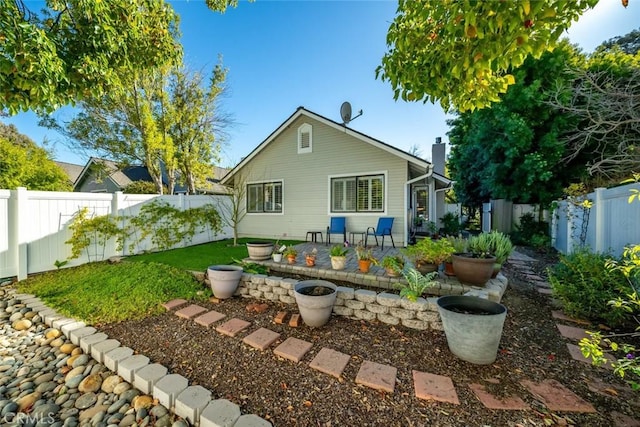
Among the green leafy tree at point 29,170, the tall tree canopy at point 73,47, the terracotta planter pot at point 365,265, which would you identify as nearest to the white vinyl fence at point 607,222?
the terracotta planter pot at point 365,265

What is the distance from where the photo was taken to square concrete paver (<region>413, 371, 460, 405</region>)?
199cm

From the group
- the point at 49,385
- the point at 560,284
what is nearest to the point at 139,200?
the point at 49,385

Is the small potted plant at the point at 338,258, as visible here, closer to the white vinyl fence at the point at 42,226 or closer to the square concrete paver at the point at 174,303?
the square concrete paver at the point at 174,303

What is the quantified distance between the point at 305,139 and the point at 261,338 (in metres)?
7.81

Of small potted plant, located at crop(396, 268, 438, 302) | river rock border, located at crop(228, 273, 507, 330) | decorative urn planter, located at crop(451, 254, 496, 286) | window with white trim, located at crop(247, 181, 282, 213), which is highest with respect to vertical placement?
window with white trim, located at crop(247, 181, 282, 213)

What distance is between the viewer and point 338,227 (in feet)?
26.9

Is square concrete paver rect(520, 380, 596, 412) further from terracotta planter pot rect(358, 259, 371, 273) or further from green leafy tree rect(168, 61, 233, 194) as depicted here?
green leafy tree rect(168, 61, 233, 194)

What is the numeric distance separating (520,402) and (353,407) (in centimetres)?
136

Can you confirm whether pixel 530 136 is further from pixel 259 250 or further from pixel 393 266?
pixel 259 250

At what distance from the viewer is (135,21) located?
3812 millimetres

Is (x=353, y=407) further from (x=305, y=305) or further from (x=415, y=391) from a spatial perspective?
(x=305, y=305)

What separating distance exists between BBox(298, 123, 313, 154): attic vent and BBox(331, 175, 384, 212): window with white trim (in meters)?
1.66

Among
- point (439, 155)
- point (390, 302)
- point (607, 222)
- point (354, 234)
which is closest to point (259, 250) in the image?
point (390, 302)

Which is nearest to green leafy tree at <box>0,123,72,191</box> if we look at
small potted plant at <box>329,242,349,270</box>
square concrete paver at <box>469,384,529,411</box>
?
small potted plant at <box>329,242,349,270</box>
